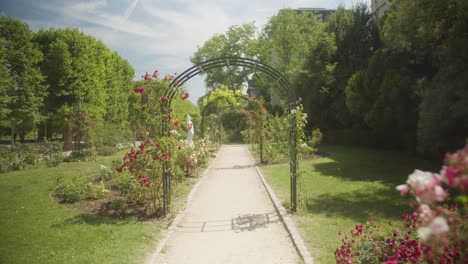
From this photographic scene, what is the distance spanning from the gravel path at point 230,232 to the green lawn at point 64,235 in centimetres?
48

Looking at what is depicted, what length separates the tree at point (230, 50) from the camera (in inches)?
1556

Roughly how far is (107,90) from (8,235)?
17783 millimetres

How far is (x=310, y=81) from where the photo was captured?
70.4ft

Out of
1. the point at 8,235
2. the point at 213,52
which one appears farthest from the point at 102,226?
the point at 213,52

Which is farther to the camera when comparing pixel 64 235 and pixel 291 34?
pixel 291 34

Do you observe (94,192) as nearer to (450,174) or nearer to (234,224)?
(234,224)

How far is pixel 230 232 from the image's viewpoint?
5258 mm

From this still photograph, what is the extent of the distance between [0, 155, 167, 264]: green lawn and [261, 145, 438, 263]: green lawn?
252cm

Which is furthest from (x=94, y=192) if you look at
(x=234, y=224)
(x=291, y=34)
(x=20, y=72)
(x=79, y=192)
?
(x=291, y=34)

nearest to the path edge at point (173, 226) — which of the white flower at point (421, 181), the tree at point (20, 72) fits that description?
the white flower at point (421, 181)

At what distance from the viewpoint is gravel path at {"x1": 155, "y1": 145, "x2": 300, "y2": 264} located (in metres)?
4.27

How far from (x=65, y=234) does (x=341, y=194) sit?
569 cm

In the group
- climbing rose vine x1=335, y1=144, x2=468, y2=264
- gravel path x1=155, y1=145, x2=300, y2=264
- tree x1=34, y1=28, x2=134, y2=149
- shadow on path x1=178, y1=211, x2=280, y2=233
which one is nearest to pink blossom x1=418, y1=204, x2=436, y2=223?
climbing rose vine x1=335, y1=144, x2=468, y2=264

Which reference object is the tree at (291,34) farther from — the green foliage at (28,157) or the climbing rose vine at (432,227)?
the climbing rose vine at (432,227)
